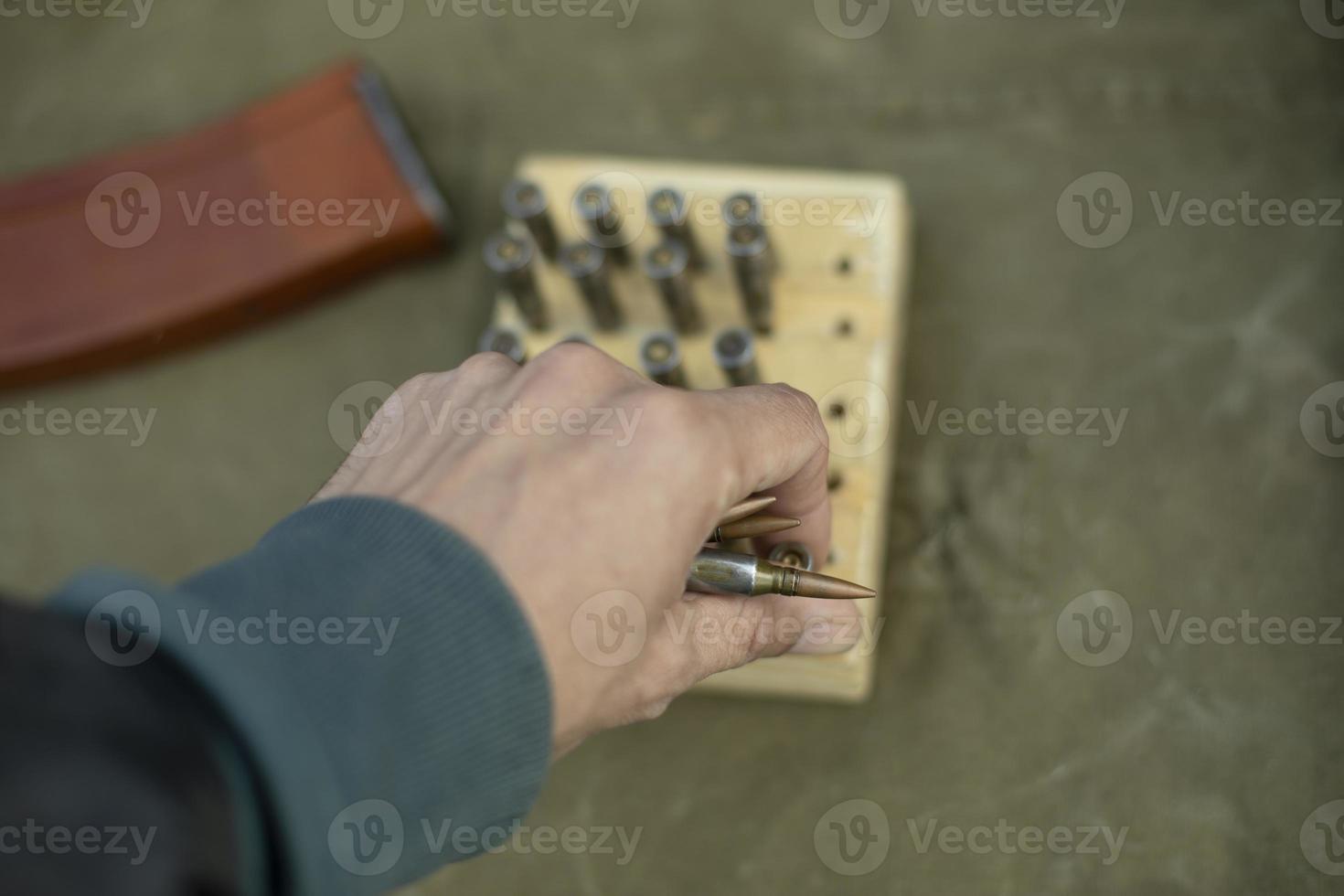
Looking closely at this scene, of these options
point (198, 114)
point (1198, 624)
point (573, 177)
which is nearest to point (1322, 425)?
point (1198, 624)

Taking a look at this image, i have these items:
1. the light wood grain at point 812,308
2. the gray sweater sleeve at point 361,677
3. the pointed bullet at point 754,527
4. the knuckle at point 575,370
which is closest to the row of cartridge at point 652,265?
the light wood grain at point 812,308

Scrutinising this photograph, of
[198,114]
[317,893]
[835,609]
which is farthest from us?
[198,114]

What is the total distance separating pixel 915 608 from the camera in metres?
1.35

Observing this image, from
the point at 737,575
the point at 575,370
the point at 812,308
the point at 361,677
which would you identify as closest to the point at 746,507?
the point at 737,575

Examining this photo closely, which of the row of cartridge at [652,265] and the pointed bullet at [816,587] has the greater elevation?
the row of cartridge at [652,265]

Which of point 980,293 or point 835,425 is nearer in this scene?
point 835,425

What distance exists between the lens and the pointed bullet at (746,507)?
91 centimetres

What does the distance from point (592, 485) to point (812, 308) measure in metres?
0.70

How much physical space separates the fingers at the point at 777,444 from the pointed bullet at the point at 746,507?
13 mm

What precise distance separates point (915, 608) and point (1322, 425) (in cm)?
55

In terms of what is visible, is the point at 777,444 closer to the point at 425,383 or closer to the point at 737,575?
the point at 737,575

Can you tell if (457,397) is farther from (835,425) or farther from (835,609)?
(835,425)

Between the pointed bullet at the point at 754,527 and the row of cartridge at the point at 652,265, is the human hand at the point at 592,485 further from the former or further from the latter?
the row of cartridge at the point at 652,265

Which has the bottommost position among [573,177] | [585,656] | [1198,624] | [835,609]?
[1198,624]
